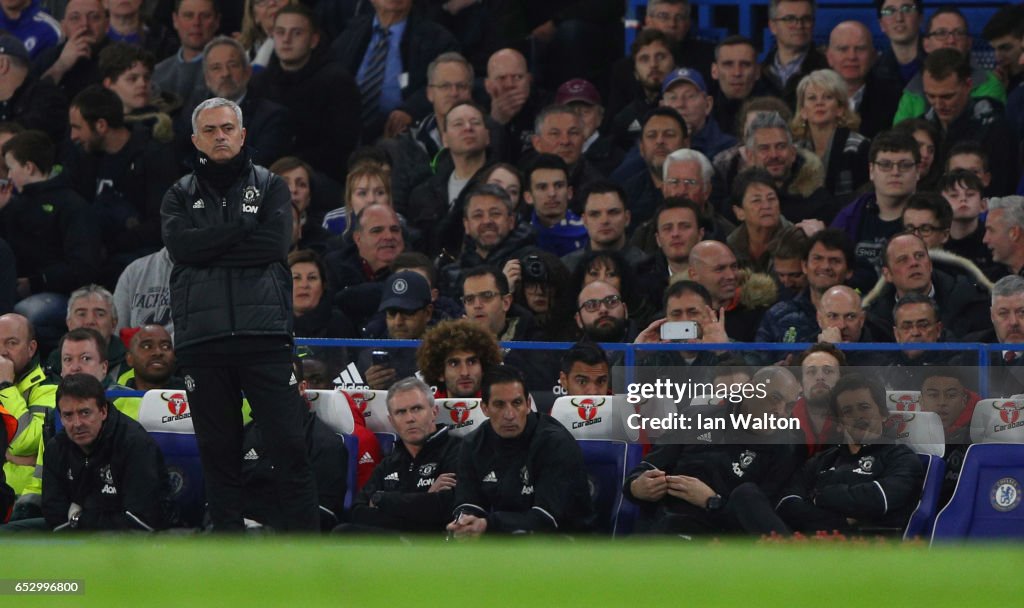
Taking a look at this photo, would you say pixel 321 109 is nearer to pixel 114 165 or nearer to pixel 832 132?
pixel 114 165

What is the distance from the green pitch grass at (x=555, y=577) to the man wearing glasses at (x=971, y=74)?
8.58 m

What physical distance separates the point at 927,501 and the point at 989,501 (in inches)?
12.4

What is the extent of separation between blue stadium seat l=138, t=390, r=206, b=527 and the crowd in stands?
0.97 feet

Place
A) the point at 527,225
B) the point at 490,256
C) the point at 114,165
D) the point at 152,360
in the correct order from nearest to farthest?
1. the point at 152,360
2. the point at 490,256
3. the point at 527,225
4. the point at 114,165

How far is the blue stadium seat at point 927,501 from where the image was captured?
10250 millimetres

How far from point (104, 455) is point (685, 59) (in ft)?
20.7

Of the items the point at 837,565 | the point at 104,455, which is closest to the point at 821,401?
the point at 104,455

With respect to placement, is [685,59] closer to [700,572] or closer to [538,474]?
[538,474]

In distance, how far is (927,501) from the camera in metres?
10.3

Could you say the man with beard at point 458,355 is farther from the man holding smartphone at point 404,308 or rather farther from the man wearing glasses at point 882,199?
the man wearing glasses at point 882,199

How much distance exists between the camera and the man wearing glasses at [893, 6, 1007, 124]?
14.0m

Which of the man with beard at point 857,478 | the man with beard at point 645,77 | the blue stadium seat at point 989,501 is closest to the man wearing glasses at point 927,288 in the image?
the man with beard at point 857,478

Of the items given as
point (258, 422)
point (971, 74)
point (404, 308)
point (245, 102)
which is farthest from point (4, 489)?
point (971, 74)

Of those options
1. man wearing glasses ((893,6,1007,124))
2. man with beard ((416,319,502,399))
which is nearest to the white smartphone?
man with beard ((416,319,502,399))
